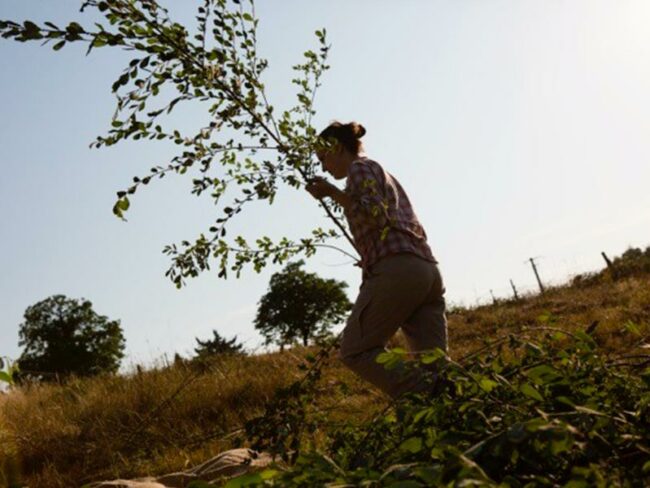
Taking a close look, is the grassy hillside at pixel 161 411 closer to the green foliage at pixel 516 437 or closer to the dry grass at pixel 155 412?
the dry grass at pixel 155 412

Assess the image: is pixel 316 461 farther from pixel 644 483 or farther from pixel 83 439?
pixel 83 439


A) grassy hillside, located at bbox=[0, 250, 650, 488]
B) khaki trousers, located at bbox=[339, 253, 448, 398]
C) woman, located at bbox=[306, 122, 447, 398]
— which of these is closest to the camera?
woman, located at bbox=[306, 122, 447, 398]

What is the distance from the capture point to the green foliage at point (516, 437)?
0.88 m

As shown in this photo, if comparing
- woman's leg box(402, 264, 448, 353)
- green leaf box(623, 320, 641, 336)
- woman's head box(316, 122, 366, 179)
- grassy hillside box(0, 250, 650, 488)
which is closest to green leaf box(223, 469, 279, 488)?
green leaf box(623, 320, 641, 336)

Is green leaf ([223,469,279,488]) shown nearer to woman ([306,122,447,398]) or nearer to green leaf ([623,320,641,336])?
green leaf ([623,320,641,336])

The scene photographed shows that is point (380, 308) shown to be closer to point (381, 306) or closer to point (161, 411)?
point (381, 306)

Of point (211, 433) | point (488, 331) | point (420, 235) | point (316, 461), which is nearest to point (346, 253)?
point (420, 235)

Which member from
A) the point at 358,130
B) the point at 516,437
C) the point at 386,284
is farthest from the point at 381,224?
the point at 516,437

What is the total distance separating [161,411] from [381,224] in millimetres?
4067

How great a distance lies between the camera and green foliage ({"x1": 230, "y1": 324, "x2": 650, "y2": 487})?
875 millimetres

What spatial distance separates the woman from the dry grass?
23.6 inches

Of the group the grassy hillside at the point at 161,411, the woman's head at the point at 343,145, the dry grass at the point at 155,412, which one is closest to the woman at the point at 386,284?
the woman's head at the point at 343,145

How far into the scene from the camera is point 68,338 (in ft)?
155

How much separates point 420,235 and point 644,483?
2332 millimetres
